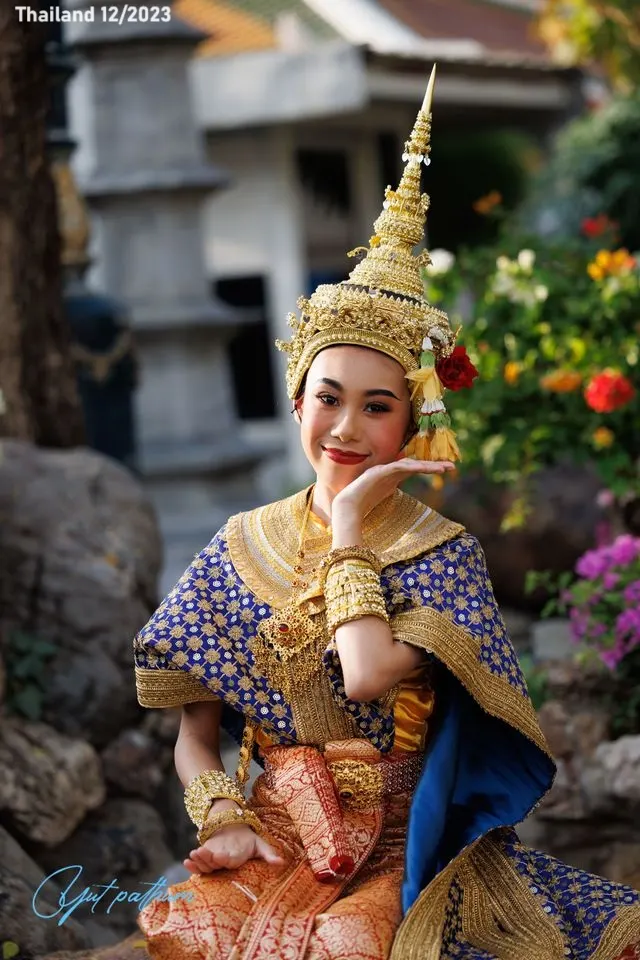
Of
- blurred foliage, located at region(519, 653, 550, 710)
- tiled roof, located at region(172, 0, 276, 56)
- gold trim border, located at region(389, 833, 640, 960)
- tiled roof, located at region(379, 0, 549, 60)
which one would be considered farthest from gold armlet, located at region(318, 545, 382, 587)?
tiled roof, located at region(379, 0, 549, 60)

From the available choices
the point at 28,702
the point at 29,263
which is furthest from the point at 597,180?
the point at 28,702

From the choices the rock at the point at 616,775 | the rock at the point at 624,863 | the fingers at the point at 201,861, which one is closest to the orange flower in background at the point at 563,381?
the rock at the point at 616,775

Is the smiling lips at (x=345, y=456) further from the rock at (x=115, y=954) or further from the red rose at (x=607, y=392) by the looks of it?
the red rose at (x=607, y=392)

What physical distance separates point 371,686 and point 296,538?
1.56 feet

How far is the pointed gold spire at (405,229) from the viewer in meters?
3.38

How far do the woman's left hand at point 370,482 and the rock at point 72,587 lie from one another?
2452 millimetres

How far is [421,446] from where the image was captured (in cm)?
335

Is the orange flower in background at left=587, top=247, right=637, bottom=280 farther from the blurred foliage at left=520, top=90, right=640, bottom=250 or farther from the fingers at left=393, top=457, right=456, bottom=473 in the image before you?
the blurred foliage at left=520, top=90, right=640, bottom=250

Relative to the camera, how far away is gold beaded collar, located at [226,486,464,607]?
333 cm

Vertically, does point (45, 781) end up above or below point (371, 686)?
below

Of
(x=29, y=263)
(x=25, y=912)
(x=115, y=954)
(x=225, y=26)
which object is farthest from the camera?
(x=225, y=26)

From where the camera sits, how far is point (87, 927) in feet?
15.2

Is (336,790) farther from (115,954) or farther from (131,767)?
(131,767)

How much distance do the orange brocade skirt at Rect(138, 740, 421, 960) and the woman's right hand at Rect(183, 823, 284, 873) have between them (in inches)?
0.9
